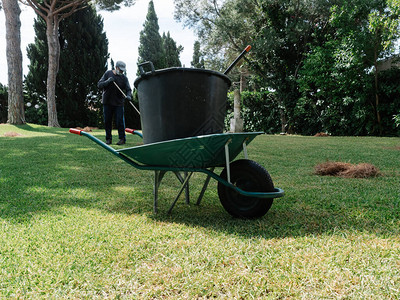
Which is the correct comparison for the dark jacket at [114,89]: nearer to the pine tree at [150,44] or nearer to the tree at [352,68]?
the tree at [352,68]

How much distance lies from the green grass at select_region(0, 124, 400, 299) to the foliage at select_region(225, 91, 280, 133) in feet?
40.1

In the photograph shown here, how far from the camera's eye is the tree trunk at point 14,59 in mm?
10938

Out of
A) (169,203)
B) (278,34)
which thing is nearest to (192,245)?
(169,203)

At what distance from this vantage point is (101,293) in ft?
3.83

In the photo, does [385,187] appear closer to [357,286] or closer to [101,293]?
[357,286]

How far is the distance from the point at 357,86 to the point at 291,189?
9910mm

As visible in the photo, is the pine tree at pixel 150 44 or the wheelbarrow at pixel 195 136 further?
the pine tree at pixel 150 44

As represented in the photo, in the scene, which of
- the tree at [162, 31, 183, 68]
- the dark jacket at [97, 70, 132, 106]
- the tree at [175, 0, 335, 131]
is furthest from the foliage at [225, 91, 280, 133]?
the tree at [162, 31, 183, 68]

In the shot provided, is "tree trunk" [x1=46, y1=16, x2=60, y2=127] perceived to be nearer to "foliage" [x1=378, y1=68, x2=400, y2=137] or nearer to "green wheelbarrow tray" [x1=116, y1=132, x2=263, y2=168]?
"green wheelbarrow tray" [x1=116, y1=132, x2=263, y2=168]

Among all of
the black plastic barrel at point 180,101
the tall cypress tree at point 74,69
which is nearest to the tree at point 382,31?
the black plastic barrel at point 180,101

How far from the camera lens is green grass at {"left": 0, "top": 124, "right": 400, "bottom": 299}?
1.19 m

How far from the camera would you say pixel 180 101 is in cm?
204

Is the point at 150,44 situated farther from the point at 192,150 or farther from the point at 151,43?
the point at 192,150

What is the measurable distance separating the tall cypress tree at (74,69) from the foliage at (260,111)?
8396 mm
